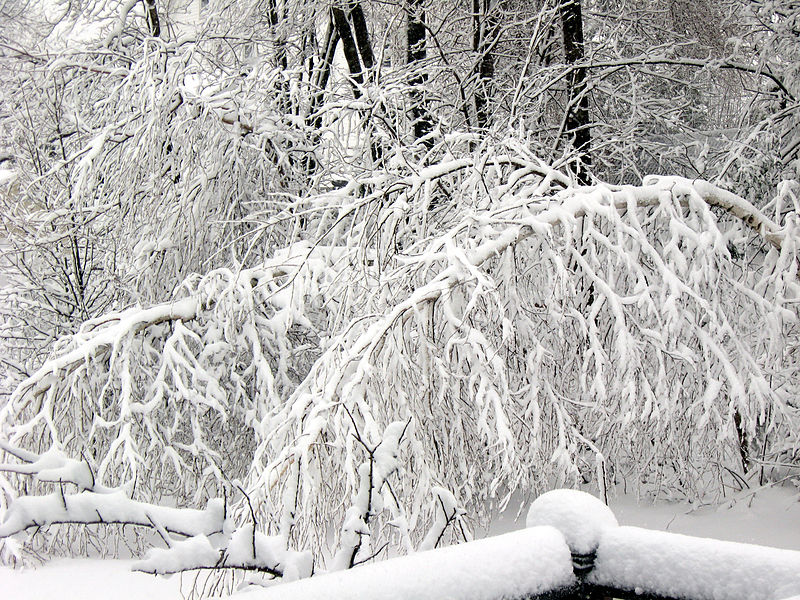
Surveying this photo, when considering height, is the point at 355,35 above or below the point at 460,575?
above

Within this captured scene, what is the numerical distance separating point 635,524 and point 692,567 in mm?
5391

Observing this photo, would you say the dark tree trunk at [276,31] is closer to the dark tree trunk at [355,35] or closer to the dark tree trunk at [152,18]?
the dark tree trunk at [355,35]

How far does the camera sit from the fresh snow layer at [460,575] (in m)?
1.54

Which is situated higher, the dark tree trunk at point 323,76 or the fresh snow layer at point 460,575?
the dark tree trunk at point 323,76

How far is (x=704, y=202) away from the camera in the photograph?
4914 millimetres

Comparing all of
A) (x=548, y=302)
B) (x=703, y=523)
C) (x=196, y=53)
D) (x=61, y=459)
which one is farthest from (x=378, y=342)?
(x=196, y=53)

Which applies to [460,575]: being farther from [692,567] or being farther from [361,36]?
[361,36]

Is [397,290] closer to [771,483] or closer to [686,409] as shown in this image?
[686,409]

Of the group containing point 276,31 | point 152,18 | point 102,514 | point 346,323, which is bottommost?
point 346,323

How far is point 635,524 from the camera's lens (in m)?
6.69

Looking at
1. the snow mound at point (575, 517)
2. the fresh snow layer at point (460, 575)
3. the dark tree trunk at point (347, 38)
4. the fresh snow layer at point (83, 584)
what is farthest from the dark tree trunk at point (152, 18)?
the fresh snow layer at point (460, 575)

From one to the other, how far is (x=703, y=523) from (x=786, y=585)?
228 inches

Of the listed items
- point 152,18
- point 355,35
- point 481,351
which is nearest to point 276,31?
point 355,35

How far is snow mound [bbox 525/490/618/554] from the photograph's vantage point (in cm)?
179
